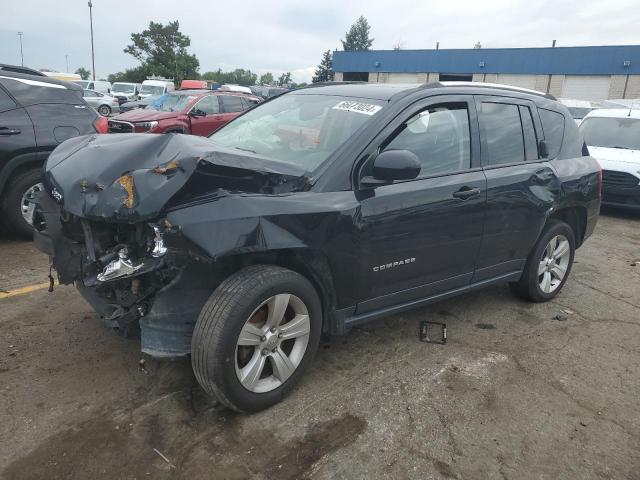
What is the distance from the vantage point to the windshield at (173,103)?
41.1 feet

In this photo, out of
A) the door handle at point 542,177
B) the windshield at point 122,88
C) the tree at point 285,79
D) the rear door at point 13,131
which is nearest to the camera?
the door handle at point 542,177

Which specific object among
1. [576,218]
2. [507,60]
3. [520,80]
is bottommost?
[576,218]

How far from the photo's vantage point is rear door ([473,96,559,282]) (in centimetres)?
375

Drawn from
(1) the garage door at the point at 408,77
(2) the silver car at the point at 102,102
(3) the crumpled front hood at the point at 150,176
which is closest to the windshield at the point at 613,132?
(3) the crumpled front hood at the point at 150,176

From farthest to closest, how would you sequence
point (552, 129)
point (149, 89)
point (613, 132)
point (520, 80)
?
1. point (520, 80)
2. point (149, 89)
3. point (613, 132)
4. point (552, 129)

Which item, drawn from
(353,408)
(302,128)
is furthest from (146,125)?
(353,408)

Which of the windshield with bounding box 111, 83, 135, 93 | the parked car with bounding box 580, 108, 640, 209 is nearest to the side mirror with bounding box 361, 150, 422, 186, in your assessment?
the parked car with bounding box 580, 108, 640, 209

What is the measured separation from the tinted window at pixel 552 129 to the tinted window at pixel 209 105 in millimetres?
9747

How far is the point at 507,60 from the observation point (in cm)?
3728

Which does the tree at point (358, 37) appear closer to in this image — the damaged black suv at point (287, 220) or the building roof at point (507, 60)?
the building roof at point (507, 60)

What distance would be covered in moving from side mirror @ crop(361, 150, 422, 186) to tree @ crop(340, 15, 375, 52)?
307 feet

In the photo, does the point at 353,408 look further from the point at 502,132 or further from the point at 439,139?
the point at 502,132

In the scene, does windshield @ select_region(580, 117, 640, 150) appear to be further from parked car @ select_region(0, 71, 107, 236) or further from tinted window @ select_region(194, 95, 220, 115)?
parked car @ select_region(0, 71, 107, 236)

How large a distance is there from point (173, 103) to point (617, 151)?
1001 cm
